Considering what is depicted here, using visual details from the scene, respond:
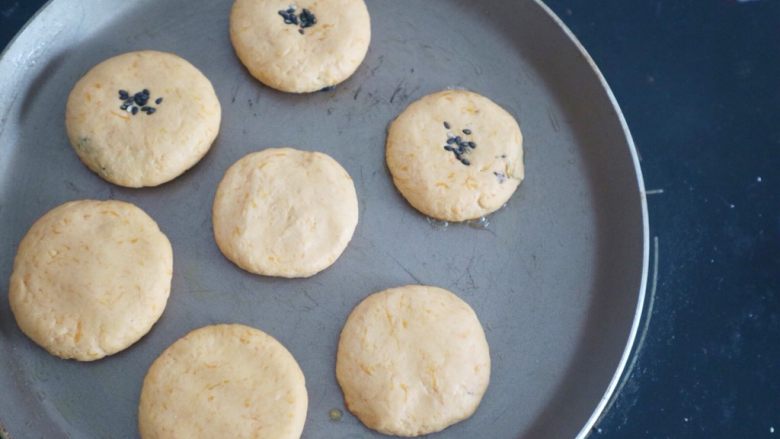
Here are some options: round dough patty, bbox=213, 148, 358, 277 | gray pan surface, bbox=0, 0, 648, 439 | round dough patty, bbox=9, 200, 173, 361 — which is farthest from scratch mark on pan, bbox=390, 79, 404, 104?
round dough patty, bbox=9, 200, 173, 361

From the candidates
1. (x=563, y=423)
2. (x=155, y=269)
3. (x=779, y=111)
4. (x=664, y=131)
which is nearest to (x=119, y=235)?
(x=155, y=269)

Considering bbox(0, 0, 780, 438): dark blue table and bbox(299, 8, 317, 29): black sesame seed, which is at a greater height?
bbox(299, 8, 317, 29): black sesame seed

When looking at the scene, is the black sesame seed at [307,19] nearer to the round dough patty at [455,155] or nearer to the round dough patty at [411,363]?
the round dough patty at [455,155]

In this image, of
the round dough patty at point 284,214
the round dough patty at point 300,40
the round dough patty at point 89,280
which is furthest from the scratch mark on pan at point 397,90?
the round dough patty at point 89,280

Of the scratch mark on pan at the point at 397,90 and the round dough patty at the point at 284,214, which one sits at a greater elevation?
the scratch mark on pan at the point at 397,90

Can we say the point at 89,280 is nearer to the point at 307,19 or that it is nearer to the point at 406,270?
the point at 406,270

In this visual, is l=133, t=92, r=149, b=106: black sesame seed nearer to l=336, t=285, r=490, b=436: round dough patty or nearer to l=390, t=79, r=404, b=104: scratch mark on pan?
l=390, t=79, r=404, b=104: scratch mark on pan
